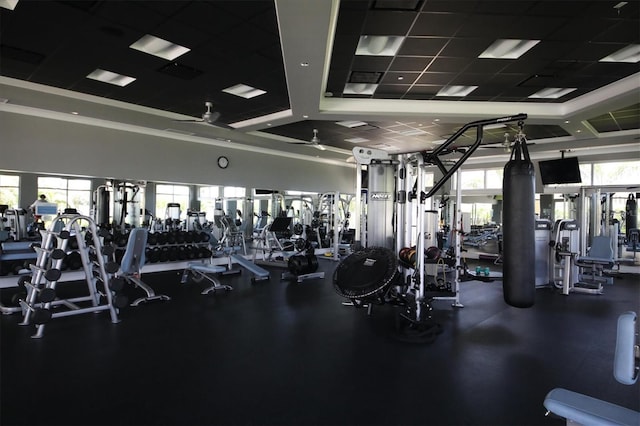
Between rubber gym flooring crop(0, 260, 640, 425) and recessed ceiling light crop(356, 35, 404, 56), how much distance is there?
3038 mm

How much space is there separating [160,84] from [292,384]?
14.3ft

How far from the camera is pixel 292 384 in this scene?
246 centimetres

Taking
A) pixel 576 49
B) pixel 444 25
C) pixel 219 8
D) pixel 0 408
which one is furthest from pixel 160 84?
pixel 576 49

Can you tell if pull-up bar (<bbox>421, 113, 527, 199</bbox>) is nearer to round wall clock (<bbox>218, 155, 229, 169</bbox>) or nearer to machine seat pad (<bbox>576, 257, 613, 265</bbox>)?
machine seat pad (<bbox>576, 257, 613, 265</bbox>)

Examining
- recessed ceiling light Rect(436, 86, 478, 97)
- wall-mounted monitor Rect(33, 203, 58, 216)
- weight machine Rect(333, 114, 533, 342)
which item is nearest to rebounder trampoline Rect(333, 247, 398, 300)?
weight machine Rect(333, 114, 533, 342)

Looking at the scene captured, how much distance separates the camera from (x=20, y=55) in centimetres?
400

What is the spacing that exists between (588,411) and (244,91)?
5.18 metres

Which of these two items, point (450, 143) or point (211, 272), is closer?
point (450, 143)

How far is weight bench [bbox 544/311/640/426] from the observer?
1496 millimetres

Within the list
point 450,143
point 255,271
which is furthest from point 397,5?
point 255,271

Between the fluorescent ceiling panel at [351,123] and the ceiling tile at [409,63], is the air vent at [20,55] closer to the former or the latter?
the ceiling tile at [409,63]

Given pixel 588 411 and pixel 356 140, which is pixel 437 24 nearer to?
pixel 588 411

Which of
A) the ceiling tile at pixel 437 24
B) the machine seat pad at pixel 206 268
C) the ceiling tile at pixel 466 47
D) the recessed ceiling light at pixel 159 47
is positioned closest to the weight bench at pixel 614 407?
the ceiling tile at pixel 437 24

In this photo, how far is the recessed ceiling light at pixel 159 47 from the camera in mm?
3822
